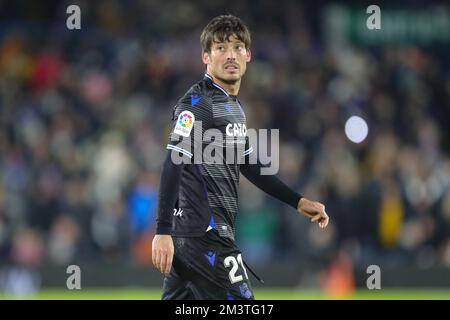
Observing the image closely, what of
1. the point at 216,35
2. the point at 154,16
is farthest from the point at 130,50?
the point at 216,35

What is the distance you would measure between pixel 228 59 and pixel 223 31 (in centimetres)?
18

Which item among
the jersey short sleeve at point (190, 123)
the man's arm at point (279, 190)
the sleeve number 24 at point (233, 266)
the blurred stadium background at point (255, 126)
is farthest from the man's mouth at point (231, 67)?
the blurred stadium background at point (255, 126)

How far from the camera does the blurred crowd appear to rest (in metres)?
14.0

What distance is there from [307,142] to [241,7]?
3.71 metres

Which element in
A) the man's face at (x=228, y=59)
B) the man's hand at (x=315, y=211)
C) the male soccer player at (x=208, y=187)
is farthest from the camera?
the man's hand at (x=315, y=211)

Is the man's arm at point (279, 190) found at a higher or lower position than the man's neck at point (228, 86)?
lower

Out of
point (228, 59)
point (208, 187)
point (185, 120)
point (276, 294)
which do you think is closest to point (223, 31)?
point (228, 59)

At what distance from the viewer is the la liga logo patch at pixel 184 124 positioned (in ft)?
20.3

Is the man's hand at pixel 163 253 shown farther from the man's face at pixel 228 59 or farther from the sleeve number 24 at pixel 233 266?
the man's face at pixel 228 59

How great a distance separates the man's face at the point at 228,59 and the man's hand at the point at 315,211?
95 cm

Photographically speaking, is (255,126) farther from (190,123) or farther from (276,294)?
(190,123)

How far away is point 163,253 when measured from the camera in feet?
19.6

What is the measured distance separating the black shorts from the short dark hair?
47.6 inches
